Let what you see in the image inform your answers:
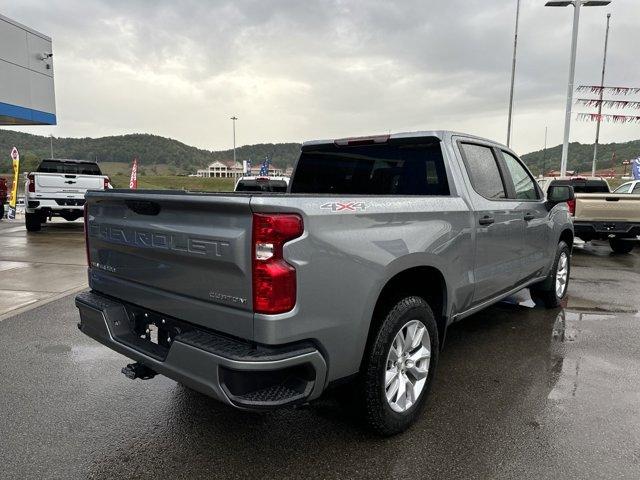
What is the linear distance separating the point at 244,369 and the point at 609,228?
9.99m

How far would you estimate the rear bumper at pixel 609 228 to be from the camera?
9.72m

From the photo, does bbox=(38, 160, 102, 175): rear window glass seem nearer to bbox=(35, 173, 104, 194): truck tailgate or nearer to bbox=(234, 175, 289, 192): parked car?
bbox=(35, 173, 104, 194): truck tailgate

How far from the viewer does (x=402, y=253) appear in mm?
2709

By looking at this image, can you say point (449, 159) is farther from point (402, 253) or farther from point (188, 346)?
point (188, 346)

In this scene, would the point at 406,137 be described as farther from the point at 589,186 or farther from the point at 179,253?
the point at 589,186

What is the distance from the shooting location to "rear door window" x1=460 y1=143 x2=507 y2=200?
12.2 feet

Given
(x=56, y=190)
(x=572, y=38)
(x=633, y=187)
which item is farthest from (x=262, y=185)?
(x=572, y=38)

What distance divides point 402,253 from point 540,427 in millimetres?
1453

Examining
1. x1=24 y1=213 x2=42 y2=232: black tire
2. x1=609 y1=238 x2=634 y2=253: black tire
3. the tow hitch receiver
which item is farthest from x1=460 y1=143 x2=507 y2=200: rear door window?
Answer: x1=24 y1=213 x2=42 y2=232: black tire

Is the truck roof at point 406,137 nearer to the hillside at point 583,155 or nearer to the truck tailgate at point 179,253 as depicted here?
the truck tailgate at point 179,253

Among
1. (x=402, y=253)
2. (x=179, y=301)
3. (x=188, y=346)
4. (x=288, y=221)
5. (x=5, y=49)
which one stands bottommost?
(x=188, y=346)

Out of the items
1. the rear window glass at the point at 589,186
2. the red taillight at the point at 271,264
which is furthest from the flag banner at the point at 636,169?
the red taillight at the point at 271,264

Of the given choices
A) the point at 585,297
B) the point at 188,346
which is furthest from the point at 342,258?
the point at 585,297

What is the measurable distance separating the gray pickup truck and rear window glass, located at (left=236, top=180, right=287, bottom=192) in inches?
260
